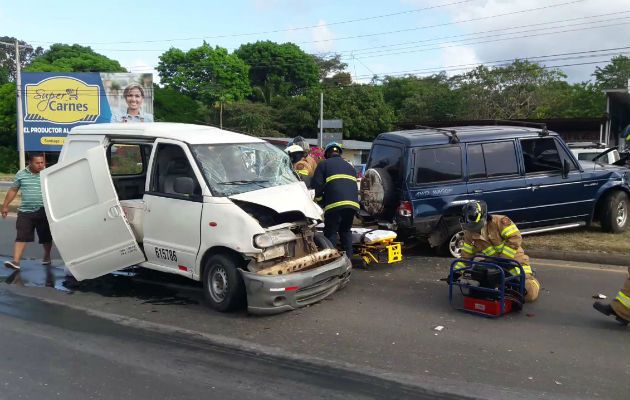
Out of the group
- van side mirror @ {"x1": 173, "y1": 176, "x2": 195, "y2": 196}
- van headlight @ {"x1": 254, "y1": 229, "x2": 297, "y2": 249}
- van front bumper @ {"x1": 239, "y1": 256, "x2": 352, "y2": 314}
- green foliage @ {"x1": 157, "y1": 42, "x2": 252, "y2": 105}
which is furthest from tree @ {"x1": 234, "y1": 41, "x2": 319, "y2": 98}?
van front bumper @ {"x1": 239, "y1": 256, "x2": 352, "y2": 314}

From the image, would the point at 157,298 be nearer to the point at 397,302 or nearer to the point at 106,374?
the point at 106,374

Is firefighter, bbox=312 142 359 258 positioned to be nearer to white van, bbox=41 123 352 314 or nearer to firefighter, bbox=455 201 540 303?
white van, bbox=41 123 352 314

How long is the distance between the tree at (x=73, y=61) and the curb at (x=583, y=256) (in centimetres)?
5913

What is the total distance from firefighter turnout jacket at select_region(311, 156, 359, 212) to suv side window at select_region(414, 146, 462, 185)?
1.25 meters

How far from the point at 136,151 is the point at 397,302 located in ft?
15.5

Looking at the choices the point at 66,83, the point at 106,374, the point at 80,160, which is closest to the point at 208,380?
the point at 106,374

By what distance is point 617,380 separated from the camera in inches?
168

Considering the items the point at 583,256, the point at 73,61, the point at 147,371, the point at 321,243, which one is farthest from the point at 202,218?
the point at 73,61

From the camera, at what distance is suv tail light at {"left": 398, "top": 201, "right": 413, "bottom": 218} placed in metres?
8.09

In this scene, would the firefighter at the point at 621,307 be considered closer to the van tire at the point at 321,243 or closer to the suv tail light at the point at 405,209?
the van tire at the point at 321,243

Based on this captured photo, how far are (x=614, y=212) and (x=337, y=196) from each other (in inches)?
216

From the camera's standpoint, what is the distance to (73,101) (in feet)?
127

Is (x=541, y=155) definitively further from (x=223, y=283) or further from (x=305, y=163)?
(x=223, y=283)

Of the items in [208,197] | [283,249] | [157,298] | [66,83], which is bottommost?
[157,298]
